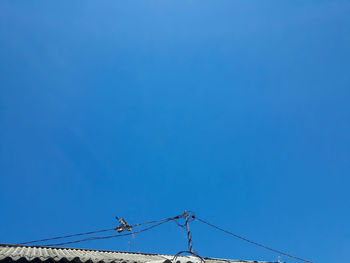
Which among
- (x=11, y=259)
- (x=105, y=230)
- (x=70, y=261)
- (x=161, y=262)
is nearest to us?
(x=161, y=262)

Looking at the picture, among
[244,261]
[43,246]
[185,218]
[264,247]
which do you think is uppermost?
[185,218]

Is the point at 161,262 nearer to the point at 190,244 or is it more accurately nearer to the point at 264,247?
the point at 190,244

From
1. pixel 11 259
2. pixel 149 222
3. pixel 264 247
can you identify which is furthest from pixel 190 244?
pixel 11 259

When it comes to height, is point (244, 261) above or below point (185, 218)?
below

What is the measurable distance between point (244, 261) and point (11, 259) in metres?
9.43

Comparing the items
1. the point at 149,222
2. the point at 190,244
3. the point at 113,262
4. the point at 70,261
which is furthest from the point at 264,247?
the point at 70,261

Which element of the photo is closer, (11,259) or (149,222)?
(11,259)

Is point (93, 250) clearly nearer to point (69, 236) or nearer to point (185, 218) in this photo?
point (69, 236)

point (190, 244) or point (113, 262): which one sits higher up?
point (190, 244)

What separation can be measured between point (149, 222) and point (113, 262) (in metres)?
5.59

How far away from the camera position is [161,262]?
4.00 metres

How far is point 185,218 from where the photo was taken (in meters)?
11.2

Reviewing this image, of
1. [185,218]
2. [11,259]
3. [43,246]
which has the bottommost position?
[11,259]

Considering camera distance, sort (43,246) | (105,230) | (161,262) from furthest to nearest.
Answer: (105,230) < (43,246) < (161,262)
